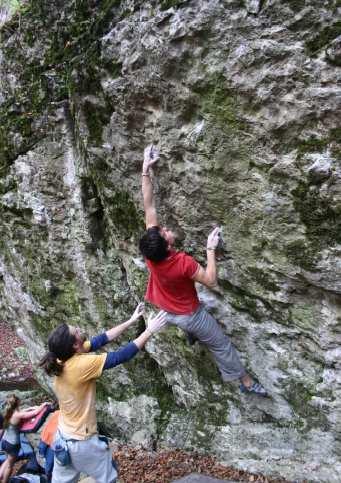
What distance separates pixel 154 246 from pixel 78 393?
68.0 inches

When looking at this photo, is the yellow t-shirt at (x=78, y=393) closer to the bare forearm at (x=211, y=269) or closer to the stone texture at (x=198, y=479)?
the bare forearm at (x=211, y=269)

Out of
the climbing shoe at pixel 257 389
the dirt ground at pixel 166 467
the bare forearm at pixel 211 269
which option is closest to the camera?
the bare forearm at pixel 211 269

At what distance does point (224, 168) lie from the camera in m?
4.89

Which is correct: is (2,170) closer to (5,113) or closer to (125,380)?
(5,113)

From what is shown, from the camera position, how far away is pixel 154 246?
4.87 metres

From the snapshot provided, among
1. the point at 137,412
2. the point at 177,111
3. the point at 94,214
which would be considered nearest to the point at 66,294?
the point at 94,214

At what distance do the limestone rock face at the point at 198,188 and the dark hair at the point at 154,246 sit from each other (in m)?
0.67

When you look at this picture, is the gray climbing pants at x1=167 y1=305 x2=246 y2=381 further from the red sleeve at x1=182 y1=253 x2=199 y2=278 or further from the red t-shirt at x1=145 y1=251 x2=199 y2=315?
the red sleeve at x1=182 y1=253 x2=199 y2=278

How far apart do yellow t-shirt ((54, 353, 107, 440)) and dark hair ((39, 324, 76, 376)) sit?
91mm

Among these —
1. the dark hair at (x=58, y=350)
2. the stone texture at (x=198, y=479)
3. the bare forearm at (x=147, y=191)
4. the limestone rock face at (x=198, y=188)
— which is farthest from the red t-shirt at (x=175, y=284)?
the stone texture at (x=198, y=479)

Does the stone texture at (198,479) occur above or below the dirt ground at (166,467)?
above

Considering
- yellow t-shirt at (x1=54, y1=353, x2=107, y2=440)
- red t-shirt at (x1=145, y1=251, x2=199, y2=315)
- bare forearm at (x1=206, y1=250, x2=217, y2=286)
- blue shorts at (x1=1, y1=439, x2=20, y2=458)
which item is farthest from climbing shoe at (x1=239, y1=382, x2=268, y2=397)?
blue shorts at (x1=1, y1=439, x2=20, y2=458)

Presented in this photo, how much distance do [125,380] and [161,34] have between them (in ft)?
18.8

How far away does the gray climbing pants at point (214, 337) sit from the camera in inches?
212
